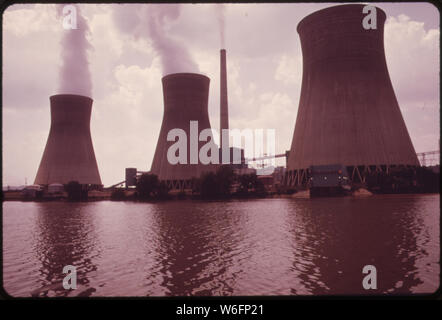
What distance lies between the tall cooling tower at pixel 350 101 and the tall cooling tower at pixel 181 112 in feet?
71.0

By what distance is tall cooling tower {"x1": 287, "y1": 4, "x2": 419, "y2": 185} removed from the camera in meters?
51.7

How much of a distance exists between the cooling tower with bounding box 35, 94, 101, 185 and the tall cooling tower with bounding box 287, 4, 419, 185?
43.9 metres

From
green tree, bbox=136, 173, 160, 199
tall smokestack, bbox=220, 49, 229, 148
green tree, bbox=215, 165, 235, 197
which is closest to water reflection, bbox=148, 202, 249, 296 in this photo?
green tree, bbox=215, 165, 235, 197

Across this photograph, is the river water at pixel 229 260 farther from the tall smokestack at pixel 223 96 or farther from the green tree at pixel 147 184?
the tall smokestack at pixel 223 96

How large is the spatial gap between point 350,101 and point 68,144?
53431mm

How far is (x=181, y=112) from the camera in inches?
2564

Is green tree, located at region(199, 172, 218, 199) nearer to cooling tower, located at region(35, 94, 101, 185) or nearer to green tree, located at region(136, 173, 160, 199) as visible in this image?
green tree, located at region(136, 173, 160, 199)

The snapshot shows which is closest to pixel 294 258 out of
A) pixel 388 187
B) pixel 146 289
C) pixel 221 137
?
pixel 146 289

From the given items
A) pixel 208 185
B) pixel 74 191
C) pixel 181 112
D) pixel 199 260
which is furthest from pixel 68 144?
pixel 199 260

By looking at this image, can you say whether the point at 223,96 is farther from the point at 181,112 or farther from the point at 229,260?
the point at 229,260

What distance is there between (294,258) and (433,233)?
27.6 feet

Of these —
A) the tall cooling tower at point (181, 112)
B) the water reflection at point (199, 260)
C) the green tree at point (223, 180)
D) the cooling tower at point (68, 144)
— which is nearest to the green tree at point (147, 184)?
the green tree at point (223, 180)

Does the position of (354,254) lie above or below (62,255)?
above

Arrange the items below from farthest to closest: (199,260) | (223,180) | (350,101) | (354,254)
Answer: (350,101) → (223,180) → (354,254) → (199,260)
